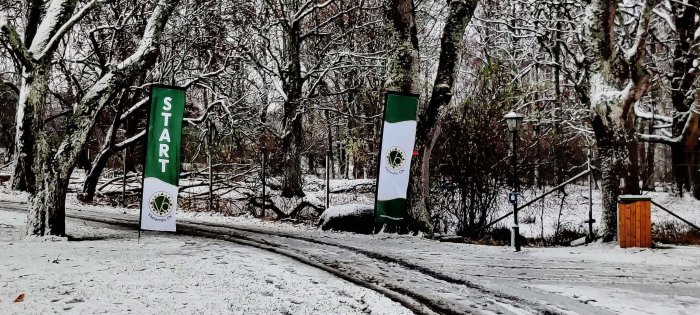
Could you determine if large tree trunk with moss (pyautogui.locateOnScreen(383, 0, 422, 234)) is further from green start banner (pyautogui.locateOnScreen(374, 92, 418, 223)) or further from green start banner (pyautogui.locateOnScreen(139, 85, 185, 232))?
green start banner (pyautogui.locateOnScreen(139, 85, 185, 232))

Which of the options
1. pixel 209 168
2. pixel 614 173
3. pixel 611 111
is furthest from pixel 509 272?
pixel 209 168

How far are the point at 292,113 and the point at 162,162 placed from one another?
1192 cm

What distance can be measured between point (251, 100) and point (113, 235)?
1382cm

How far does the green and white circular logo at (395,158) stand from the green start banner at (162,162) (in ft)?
Answer: 15.7

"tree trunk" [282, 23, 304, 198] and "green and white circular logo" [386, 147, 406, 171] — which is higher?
"tree trunk" [282, 23, 304, 198]

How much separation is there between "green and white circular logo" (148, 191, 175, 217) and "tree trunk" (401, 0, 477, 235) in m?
5.90

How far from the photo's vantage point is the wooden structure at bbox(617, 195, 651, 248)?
10.7 metres

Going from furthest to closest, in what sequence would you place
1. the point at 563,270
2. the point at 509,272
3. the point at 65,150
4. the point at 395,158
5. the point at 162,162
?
the point at 395,158, the point at 65,150, the point at 162,162, the point at 563,270, the point at 509,272

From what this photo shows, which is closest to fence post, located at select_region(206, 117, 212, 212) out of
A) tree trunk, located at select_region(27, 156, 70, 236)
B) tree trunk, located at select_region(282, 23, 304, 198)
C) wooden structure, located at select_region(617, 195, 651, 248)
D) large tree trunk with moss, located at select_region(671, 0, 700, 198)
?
tree trunk, located at select_region(282, 23, 304, 198)

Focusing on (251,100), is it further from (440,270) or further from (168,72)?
(440,270)

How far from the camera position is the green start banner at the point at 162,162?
10250 millimetres

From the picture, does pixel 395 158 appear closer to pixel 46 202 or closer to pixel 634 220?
pixel 634 220

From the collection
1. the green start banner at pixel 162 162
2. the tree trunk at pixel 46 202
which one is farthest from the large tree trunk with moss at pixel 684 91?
the tree trunk at pixel 46 202

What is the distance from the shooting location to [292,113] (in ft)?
72.3
